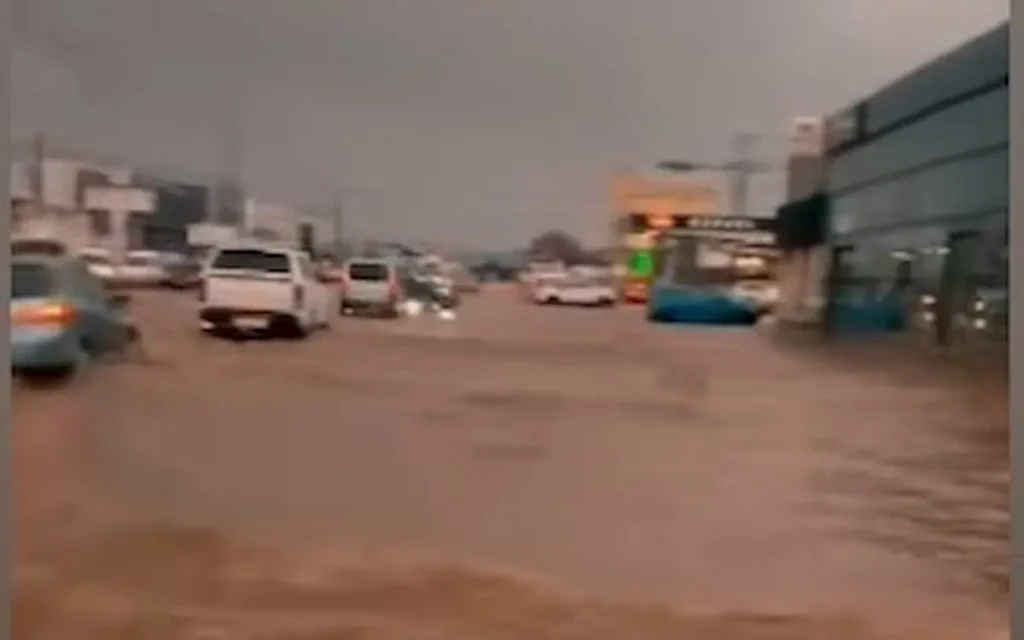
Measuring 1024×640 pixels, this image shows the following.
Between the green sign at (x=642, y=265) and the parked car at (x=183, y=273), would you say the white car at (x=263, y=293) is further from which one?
the green sign at (x=642, y=265)

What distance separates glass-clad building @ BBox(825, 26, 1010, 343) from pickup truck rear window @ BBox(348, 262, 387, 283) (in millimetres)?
474

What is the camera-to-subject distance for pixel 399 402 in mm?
1494

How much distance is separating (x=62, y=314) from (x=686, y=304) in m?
0.66

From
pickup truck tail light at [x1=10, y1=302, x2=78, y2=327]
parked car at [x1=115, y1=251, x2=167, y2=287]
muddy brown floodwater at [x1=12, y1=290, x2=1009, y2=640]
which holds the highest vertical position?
parked car at [x1=115, y1=251, x2=167, y2=287]

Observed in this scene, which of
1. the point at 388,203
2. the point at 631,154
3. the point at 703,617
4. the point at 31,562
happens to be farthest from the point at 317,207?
the point at 703,617

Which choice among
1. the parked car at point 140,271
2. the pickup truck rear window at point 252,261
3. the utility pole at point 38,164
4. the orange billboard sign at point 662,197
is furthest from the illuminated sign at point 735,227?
the utility pole at point 38,164

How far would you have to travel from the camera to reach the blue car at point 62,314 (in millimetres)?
1483

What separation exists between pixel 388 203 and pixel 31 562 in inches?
20.3

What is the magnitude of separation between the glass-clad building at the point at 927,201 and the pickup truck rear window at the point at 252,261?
575mm

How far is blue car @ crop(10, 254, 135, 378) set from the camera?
4.87ft

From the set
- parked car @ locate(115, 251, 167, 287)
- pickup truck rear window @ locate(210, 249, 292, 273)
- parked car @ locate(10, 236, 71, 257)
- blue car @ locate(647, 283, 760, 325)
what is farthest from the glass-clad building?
parked car @ locate(10, 236, 71, 257)

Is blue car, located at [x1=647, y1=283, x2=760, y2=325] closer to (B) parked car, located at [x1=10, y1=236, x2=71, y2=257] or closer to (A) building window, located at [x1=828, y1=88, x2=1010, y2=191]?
(A) building window, located at [x1=828, y1=88, x2=1010, y2=191]

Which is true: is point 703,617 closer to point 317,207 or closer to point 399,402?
point 399,402

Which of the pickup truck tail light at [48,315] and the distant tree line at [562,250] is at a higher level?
the distant tree line at [562,250]
